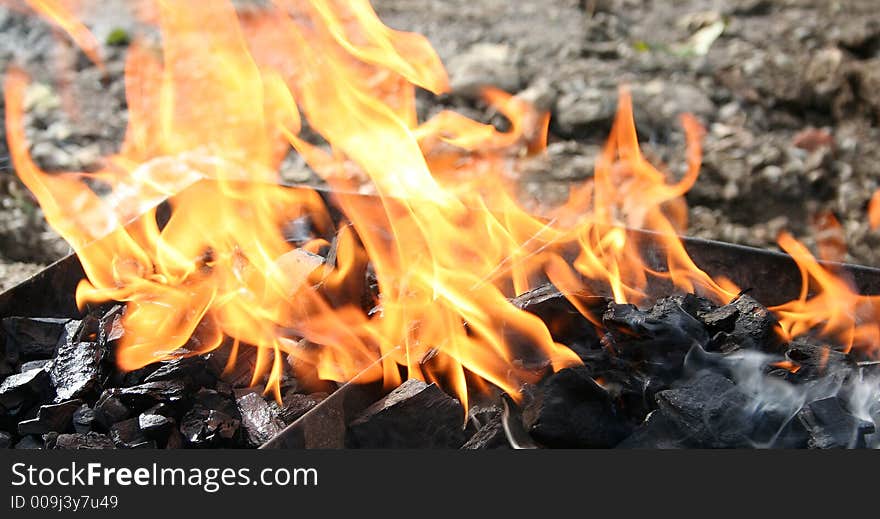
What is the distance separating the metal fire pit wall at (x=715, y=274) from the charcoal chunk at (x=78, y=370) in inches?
9.9

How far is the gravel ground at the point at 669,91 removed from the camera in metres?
4.63

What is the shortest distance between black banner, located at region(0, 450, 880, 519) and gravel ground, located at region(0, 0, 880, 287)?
103 inches

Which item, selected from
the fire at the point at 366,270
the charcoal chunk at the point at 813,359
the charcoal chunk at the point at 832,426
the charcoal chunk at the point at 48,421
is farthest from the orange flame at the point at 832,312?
the charcoal chunk at the point at 48,421

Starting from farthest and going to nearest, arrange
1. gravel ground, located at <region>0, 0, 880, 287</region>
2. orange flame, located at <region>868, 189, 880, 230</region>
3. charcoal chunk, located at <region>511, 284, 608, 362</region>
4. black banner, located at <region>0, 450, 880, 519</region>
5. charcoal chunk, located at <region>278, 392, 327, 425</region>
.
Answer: gravel ground, located at <region>0, 0, 880, 287</region>, orange flame, located at <region>868, 189, 880, 230</region>, charcoal chunk, located at <region>511, 284, 608, 362</region>, charcoal chunk, located at <region>278, 392, 327, 425</region>, black banner, located at <region>0, 450, 880, 519</region>

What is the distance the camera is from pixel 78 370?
Answer: 2631 millimetres

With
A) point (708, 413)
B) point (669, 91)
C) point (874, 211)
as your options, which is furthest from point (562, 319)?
point (669, 91)

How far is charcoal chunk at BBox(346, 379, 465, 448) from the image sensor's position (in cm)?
227

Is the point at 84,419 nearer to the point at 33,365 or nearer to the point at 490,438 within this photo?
the point at 33,365

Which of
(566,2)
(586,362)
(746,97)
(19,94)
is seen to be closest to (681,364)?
(586,362)

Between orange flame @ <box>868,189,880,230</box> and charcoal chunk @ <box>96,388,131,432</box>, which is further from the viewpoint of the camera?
orange flame @ <box>868,189,880,230</box>

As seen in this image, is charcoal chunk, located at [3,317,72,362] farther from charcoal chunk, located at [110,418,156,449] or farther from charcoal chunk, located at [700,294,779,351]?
charcoal chunk, located at [700,294,779,351]

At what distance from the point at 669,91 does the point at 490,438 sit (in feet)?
12.7

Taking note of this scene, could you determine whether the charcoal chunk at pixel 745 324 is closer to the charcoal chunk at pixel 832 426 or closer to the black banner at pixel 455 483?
the charcoal chunk at pixel 832 426

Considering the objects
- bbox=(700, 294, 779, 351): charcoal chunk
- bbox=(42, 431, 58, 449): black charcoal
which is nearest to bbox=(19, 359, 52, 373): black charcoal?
bbox=(42, 431, 58, 449): black charcoal
